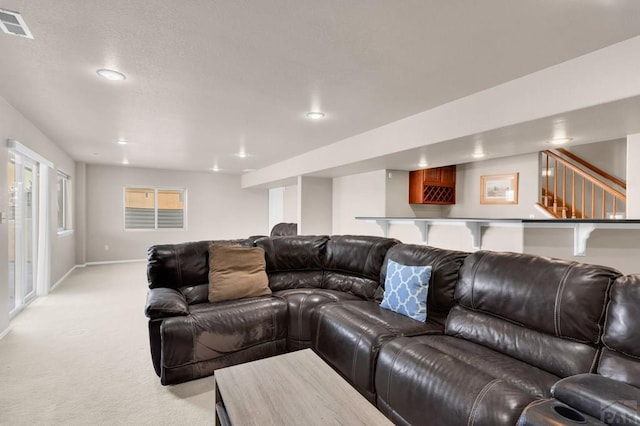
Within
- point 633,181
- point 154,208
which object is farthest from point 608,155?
point 154,208

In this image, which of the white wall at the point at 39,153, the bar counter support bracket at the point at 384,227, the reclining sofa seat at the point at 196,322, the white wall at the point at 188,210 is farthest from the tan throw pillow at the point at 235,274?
the white wall at the point at 188,210

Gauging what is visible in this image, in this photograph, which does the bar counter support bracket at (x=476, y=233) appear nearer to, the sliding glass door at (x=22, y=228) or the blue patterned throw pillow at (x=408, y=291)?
the blue patterned throw pillow at (x=408, y=291)

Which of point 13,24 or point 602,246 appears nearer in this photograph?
point 13,24

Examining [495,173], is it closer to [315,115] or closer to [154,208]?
[315,115]

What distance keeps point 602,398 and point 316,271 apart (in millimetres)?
2553

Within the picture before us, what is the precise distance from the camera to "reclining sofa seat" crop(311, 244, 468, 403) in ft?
6.56

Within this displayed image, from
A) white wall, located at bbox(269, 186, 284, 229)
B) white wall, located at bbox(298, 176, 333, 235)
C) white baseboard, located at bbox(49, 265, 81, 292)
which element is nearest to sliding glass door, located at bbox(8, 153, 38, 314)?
white baseboard, located at bbox(49, 265, 81, 292)

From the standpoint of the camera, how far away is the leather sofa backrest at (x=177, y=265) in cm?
285

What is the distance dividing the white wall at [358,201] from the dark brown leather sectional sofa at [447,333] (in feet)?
8.22

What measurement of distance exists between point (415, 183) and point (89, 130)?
5114mm

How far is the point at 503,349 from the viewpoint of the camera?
1833 mm

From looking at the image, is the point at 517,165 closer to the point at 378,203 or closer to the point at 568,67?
the point at 378,203

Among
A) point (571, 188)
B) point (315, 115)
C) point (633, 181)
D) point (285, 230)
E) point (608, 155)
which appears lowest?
point (285, 230)

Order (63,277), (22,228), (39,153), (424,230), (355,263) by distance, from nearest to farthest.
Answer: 1. (355,263)
2. (22,228)
3. (424,230)
4. (39,153)
5. (63,277)
